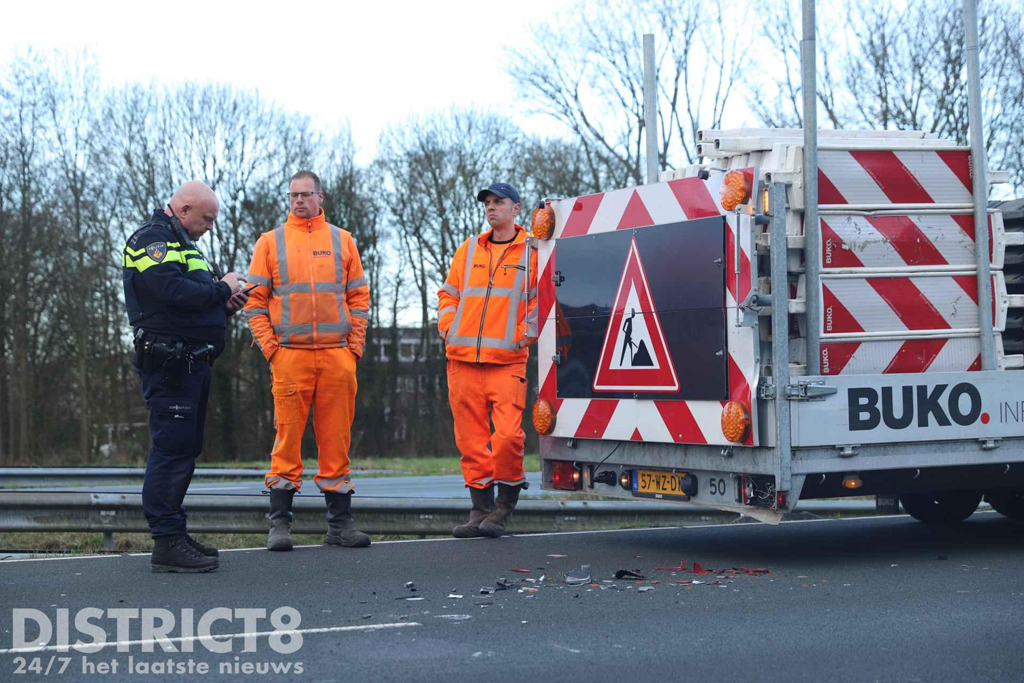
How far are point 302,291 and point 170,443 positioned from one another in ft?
4.78

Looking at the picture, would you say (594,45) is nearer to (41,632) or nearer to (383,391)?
(383,391)

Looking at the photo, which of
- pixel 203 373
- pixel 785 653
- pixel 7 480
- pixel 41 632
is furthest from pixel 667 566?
pixel 7 480

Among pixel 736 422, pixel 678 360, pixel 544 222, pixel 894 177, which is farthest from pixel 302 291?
pixel 894 177

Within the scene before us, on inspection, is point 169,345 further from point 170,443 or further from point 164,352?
point 170,443

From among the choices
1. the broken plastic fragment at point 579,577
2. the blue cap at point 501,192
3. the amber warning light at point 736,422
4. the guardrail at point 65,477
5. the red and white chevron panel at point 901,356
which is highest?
the blue cap at point 501,192

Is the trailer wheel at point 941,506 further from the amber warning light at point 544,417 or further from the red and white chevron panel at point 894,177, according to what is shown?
the amber warning light at point 544,417

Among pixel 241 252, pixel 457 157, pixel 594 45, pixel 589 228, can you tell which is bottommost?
pixel 589 228

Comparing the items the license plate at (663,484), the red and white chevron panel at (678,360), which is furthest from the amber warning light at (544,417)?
the license plate at (663,484)

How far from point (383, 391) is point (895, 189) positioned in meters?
31.3

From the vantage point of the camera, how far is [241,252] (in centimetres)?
3198

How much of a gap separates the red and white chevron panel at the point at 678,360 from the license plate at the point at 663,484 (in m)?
0.22

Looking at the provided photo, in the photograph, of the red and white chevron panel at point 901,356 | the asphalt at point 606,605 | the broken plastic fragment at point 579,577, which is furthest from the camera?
the red and white chevron panel at point 901,356

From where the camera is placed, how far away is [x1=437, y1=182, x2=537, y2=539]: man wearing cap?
838cm

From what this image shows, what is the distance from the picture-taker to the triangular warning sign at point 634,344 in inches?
290
